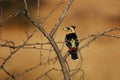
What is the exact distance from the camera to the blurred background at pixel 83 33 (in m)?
3.36

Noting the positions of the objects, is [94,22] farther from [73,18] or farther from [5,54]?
[5,54]

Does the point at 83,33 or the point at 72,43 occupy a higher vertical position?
the point at 72,43

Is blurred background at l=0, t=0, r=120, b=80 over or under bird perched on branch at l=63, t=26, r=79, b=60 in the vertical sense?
under

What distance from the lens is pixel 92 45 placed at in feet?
11.8

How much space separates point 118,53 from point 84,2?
882mm

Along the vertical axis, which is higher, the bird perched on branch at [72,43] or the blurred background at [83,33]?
the bird perched on branch at [72,43]

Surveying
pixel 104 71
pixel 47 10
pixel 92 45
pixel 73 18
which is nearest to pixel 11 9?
pixel 47 10

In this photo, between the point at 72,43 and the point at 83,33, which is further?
the point at 83,33

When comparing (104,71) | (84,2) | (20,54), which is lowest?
(104,71)

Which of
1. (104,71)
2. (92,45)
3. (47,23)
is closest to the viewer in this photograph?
(104,71)

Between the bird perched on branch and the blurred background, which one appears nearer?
the bird perched on branch

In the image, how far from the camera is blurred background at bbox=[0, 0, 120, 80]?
3357 mm

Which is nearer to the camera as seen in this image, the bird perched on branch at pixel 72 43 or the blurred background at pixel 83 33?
the bird perched on branch at pixel 72 43

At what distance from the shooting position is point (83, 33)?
12.4ft
